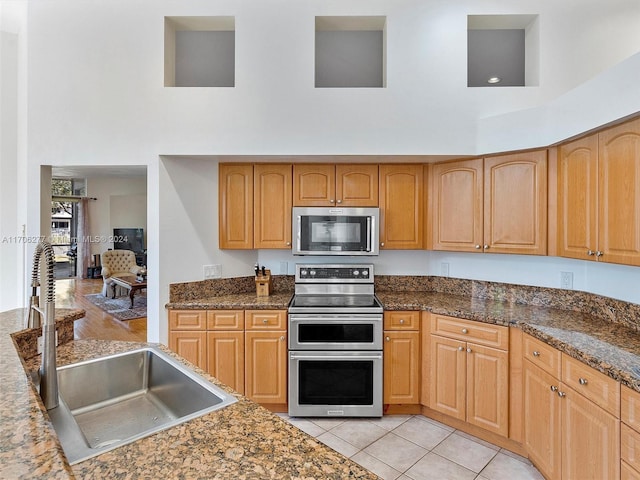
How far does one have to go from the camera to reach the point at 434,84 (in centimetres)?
270

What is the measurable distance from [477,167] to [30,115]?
361 cm

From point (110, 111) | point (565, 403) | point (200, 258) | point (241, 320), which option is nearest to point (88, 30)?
point (110, 111)

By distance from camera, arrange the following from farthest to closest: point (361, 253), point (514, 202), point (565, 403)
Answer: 1. point (361, 253)
2. point (514, 202)
3. point (565, 403)

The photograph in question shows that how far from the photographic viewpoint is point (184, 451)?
0.84 m

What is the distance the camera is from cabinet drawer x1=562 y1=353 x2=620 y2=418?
1465mm

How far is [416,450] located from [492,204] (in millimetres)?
1905

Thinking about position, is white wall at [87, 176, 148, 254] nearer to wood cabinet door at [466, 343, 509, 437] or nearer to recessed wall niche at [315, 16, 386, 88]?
recessed wall niche at [315, 16, 386, 88]

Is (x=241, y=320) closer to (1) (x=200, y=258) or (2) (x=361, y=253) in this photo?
(1) (x=200, y=258)

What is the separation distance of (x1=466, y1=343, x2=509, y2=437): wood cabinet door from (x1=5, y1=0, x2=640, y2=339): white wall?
1.55 meters

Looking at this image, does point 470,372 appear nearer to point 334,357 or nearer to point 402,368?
point 402,368

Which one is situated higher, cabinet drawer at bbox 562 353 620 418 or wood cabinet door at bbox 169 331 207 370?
cabinet drawer at bbox 562 353 620 418

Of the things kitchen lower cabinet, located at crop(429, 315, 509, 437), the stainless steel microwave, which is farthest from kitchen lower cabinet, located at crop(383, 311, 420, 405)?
the stainless steel microwave

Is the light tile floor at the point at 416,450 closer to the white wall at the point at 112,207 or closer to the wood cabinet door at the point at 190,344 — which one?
the wood cabinet door at the point at 190,344

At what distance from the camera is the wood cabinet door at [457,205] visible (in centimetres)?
275
